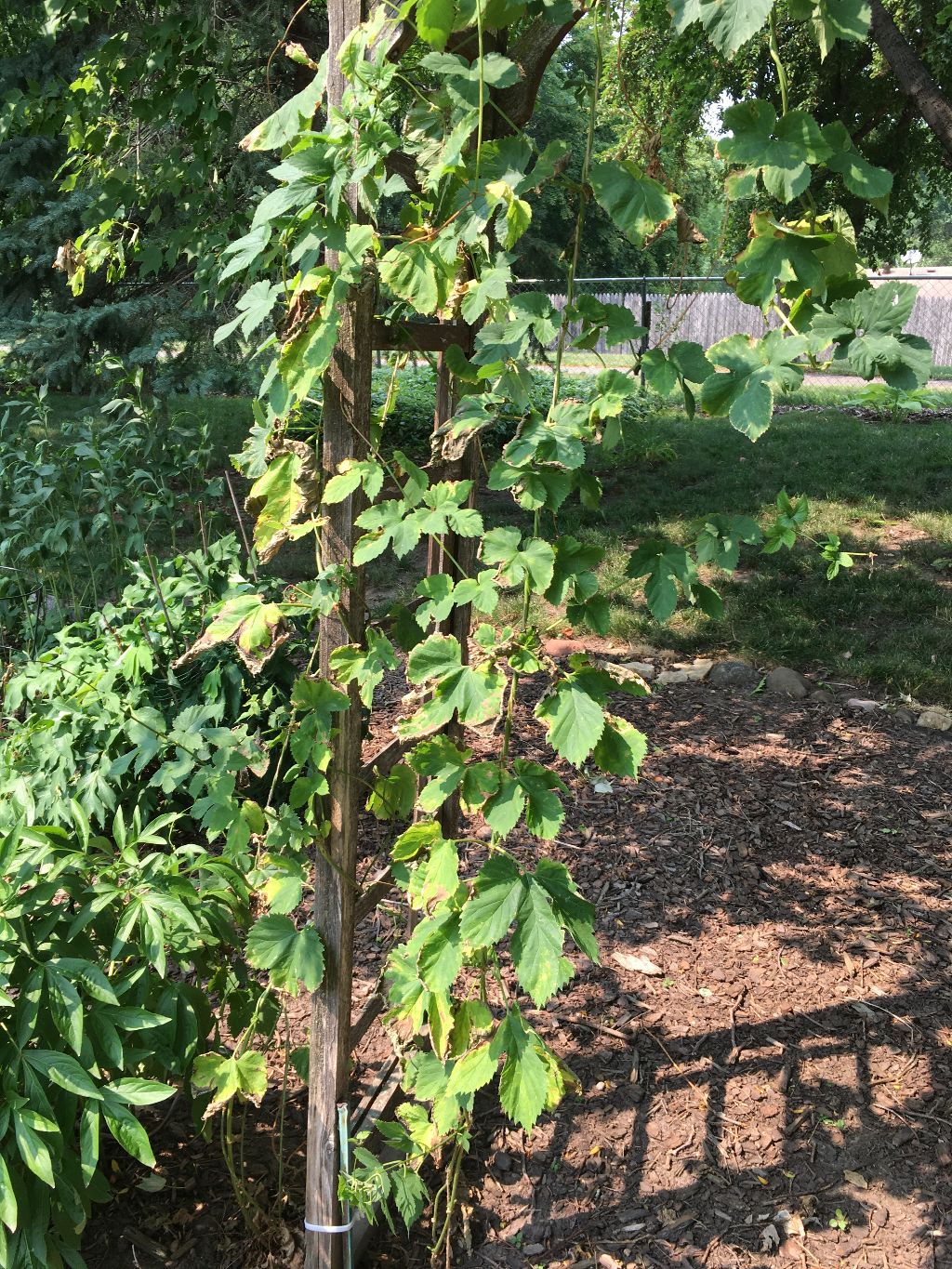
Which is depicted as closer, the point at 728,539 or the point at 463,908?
the point at 463,908

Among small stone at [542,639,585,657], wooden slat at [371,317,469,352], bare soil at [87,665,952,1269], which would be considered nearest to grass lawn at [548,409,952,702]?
small stone at [542,639,585,657]

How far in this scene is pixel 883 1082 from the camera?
252cm

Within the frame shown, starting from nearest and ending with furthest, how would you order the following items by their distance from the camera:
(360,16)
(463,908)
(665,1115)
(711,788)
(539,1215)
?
(463,908)
(360,16)
(539,1215)
(665,1115)
(711,788)

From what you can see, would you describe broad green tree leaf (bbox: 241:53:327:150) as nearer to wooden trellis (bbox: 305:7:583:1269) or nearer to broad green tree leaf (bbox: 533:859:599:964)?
wooden trellis (bbox: 305:7:583:1269)

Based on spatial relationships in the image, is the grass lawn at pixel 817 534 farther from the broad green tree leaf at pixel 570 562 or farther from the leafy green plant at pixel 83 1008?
the leafy green plant at pixel 83 1008

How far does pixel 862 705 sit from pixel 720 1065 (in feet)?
7.60

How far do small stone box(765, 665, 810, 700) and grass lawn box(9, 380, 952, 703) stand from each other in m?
0.21

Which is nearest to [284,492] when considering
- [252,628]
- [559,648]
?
[252,628]

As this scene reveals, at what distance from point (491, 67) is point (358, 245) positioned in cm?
28

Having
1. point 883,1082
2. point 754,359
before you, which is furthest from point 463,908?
point 883,1082

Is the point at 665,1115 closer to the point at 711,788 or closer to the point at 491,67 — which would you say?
the point at 711,788

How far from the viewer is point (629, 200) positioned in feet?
4.47

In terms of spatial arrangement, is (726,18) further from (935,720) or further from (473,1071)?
(935,720)

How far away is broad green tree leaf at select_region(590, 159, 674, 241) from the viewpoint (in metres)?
1.35
